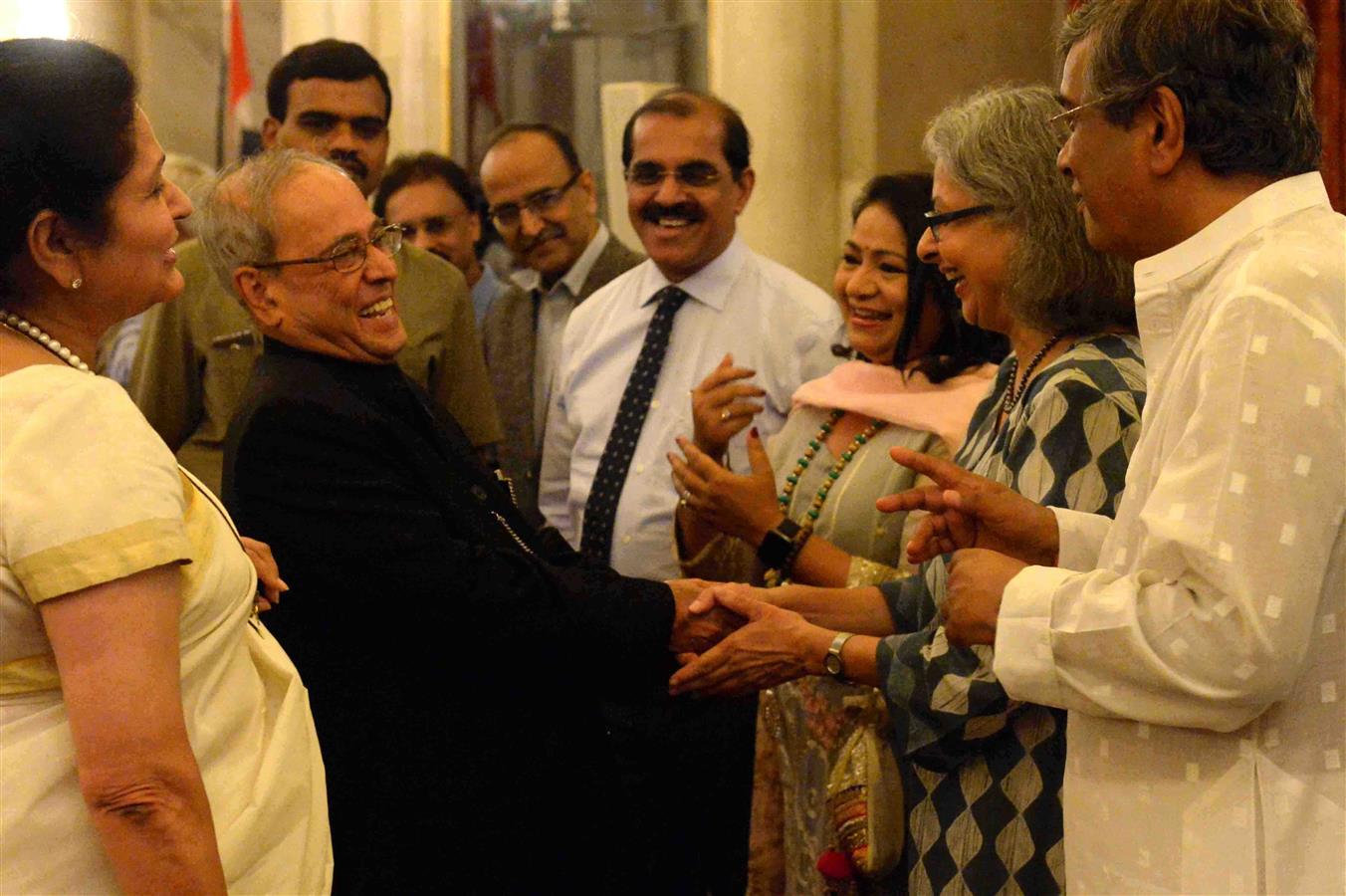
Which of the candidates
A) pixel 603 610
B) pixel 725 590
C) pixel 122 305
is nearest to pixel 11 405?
pixel 122 305

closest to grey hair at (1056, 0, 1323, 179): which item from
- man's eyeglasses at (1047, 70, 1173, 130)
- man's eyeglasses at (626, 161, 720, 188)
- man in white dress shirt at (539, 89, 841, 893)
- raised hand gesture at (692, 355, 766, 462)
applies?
man's eyeglasses at (1047, 70, 1173, 130)

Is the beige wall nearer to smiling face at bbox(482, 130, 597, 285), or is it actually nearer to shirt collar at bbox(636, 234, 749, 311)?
smiling face at bbox(482, 130, 597, 285)

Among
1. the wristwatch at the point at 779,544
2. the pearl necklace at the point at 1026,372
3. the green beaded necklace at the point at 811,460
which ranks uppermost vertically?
the pearl necklace at the point at 1026,372

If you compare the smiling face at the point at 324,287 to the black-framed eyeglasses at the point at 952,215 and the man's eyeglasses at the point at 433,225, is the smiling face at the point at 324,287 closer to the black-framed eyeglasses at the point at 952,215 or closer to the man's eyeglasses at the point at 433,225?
the black-framed eyeglasses at the point at 952,215

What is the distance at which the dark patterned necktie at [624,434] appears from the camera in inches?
139

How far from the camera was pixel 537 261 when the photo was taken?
4.36 metres

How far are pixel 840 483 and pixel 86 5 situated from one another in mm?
3954

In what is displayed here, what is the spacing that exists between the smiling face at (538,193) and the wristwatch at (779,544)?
68.4 inches

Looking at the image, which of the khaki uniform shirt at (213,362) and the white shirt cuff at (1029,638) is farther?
the khaki uniform shirt at (213,362)

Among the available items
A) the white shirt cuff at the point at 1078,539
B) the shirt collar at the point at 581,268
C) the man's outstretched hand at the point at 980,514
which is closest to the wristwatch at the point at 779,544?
the man's outstretched hand at the point at 980,514

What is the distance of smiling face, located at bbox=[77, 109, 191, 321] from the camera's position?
1.61 meters

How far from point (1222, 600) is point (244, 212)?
5.77 feet

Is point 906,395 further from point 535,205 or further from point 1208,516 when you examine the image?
point 535,205

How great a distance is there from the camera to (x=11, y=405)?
4.87 ft
